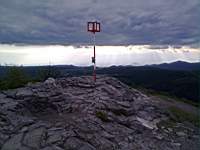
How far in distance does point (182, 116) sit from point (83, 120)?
→ 5.96 m

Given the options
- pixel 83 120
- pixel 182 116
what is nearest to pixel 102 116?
pixel 83 120

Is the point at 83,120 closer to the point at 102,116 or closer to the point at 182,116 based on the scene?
the point at 102,116

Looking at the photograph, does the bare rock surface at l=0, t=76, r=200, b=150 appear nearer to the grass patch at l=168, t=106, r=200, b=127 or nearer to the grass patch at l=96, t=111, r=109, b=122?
the grass patch at l=96, t=111, r=109, b=122

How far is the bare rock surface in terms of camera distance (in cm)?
1088

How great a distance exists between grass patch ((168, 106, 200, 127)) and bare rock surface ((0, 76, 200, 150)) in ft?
1.48

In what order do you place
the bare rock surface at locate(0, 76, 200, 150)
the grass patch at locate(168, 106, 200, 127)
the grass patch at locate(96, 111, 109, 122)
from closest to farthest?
the bare rock surface at locate(0, 76, 200, 150) < the grass patch at locate(96, 111, 109, 122) < the grass patch at locate(168, 106, 200, 127)

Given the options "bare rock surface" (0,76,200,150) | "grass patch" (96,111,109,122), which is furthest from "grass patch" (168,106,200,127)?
"grass patch" (96,111,109,122)

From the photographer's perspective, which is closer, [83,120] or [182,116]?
[83,120]

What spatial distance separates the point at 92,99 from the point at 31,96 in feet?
8.68

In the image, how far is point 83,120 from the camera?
12414 mm

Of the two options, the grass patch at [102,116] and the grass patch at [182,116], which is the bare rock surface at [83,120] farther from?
the grass patch at [182,116]

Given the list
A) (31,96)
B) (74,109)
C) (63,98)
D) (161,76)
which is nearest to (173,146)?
(74,109)

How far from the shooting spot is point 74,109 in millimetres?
13430

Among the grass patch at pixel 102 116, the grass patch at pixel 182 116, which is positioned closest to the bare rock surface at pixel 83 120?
the grass patch at pixel 102 116
